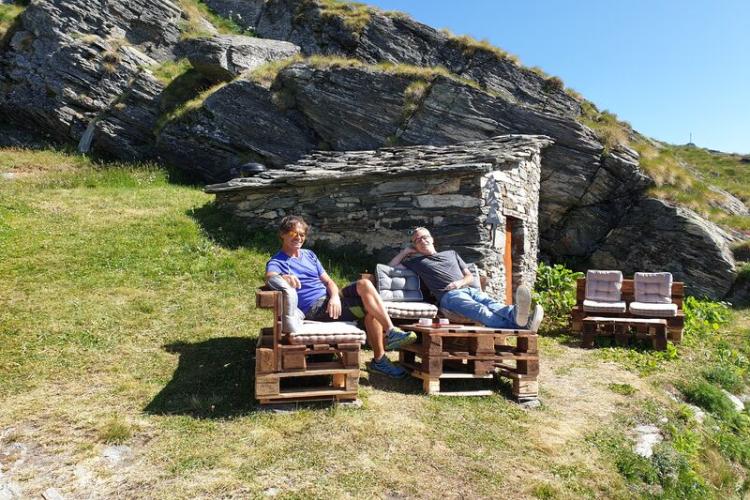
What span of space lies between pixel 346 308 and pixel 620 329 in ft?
16.2

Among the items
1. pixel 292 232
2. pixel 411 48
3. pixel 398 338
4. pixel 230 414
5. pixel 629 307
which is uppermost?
pixel 411 48

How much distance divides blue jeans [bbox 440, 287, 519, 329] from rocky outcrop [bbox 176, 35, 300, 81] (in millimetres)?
12737

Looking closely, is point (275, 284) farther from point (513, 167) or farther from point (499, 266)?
point (513, 167)

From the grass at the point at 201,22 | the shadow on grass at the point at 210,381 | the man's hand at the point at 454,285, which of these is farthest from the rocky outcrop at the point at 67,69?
the man's hand at the point at 454,285

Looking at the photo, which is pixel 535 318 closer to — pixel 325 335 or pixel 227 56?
pixel 325 335

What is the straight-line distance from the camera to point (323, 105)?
13.6 m

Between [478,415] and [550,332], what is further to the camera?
[550,332]

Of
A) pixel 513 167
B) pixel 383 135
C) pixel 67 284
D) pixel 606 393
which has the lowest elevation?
pixel 606 393

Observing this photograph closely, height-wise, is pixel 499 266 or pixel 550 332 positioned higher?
pixel 499 266

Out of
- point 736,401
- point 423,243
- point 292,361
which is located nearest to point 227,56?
point 423,243

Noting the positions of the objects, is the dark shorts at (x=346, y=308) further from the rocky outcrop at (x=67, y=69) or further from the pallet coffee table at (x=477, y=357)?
the rocky outcrop at (x=67, y=69)

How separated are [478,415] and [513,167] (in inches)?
266

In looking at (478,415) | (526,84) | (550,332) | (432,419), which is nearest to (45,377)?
(432,419)

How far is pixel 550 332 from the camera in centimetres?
859
